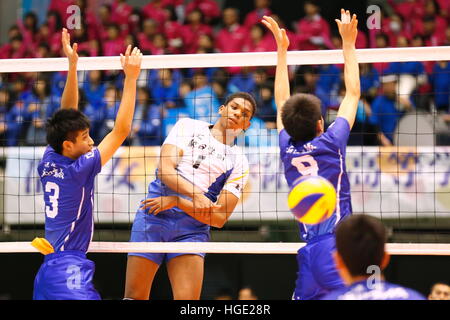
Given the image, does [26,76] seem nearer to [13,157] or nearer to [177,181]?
[13,157]

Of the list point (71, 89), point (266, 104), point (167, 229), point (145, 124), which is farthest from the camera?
point (266, 104)

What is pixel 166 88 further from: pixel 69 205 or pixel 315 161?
pixel 315 161

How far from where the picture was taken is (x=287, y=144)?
201 inches

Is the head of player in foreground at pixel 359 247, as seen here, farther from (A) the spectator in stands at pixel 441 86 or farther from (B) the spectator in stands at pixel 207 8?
(B) the spectator in stands at pixel 207 8

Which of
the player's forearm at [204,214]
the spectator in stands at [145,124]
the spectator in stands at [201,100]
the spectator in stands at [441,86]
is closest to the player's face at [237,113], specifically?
the player's forearm at [204,214]

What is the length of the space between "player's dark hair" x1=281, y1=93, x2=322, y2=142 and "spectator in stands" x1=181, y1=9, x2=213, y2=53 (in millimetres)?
7231

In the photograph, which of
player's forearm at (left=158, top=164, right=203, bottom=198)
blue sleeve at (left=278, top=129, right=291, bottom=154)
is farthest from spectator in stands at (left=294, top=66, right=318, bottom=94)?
blue sleeve at (left=278, top=129, right=291, bottom=154)

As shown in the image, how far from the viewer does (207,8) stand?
13.0 metres

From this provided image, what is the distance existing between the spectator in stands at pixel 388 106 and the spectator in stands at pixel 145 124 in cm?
293

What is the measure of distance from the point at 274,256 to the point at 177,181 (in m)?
4.28

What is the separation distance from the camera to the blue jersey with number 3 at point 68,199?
5262 millimetres

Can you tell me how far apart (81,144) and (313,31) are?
711cm

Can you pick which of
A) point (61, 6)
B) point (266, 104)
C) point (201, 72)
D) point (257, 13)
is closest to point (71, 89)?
point (266, 104)
